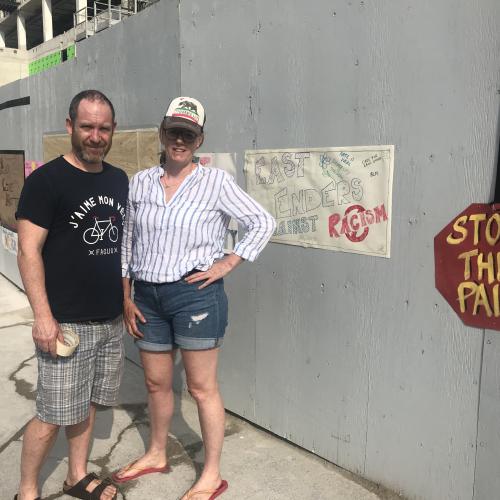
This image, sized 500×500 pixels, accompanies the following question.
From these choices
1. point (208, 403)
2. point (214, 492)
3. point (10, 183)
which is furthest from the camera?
point (10, 183)

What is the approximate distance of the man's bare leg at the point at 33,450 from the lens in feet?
7.27

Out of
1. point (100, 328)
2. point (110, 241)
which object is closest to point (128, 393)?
point (100, 328)

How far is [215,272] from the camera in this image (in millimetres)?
2195

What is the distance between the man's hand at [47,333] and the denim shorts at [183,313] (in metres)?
0.42

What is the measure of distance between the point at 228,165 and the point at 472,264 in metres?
1.58

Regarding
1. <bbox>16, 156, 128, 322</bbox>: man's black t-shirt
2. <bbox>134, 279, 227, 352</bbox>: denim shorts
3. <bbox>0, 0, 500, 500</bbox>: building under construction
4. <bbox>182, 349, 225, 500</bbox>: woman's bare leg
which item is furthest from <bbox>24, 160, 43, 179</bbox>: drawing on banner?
<bbox>182, 349, 225, 500</bbox>: woman's bare leg

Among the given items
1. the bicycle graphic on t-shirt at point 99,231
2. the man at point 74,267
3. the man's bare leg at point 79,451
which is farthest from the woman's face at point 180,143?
the man's bare leg at point 79,451

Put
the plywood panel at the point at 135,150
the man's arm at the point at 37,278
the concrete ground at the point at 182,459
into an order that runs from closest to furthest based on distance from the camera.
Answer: the man's arm at the point at 37,278, the concrete ground at the point at 182,459, the plywood panel at the point at 135,150

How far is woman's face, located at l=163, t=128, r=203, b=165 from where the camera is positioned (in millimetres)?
2174

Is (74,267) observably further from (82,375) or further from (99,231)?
(82,375)

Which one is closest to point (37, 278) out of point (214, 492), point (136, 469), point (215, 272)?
point (215, 272)

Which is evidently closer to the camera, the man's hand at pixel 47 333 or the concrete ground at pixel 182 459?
the man's hand at pixel 47 333

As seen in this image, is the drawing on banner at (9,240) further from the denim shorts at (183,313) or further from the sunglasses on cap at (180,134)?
the sunglasses on cap at (180,134)

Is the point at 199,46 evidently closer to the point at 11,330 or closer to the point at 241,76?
the point at 241,76
